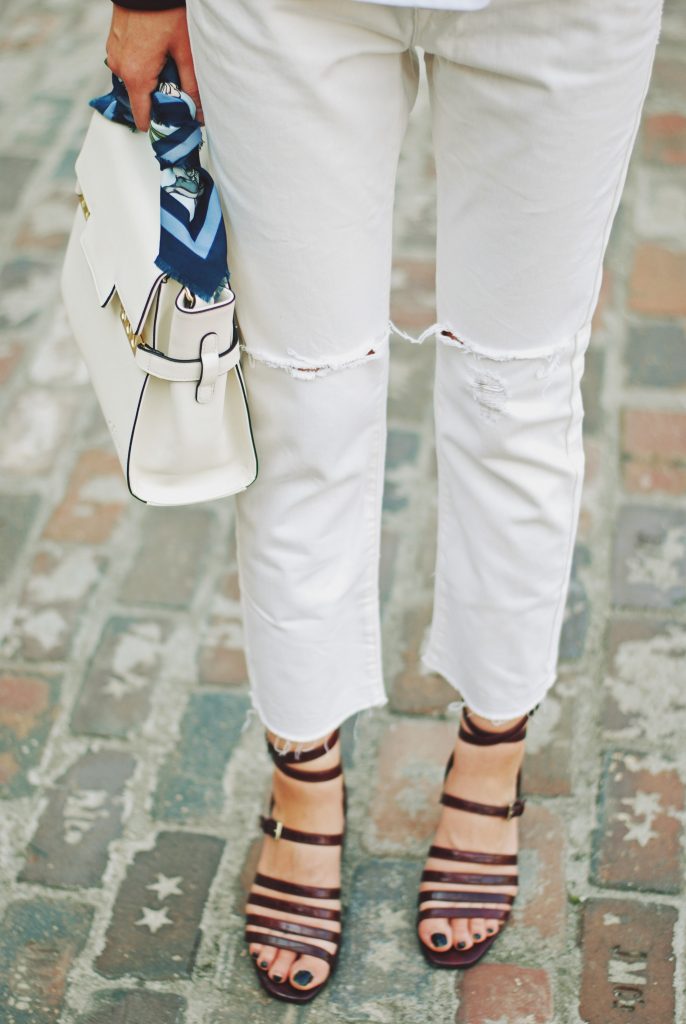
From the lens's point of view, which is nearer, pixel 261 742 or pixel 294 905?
pixel 294 905

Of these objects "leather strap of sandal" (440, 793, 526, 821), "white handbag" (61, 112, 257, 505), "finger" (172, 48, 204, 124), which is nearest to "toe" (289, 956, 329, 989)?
"leather strap of sandal" (440, 793, 526, 821)

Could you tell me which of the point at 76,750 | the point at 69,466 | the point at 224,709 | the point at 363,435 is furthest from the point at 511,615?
the point at 69,466

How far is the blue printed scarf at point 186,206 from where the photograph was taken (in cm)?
110

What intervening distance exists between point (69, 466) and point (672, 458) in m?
1.22

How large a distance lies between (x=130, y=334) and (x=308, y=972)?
0.88 metres

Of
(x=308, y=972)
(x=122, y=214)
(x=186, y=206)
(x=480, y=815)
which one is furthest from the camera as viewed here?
(x=480, y=815)

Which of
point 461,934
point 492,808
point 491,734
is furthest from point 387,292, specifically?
point 461,934

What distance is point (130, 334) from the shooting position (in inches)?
47.3

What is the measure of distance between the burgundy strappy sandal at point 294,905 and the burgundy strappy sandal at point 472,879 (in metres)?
0.14

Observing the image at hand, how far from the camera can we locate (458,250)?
3.99 feet

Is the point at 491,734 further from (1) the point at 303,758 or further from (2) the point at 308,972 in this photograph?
(2) the point at 308,972

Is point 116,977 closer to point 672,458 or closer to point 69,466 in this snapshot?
point 69,466

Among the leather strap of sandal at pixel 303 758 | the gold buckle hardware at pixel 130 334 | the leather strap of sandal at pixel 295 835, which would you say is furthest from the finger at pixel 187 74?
the leather strap of sandal at pixel 295 835

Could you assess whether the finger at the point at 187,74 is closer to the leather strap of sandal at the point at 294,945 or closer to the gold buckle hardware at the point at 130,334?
the gold buckle hardware at the point at 130,334
